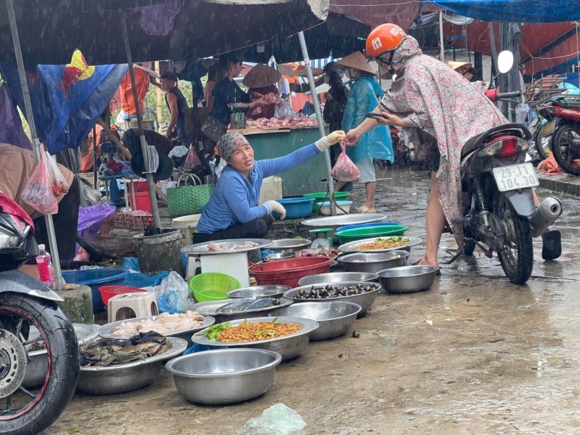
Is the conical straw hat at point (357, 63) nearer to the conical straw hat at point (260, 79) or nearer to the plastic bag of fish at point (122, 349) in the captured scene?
the conical straw hat at point (260, 79)

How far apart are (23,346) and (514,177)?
345 centimetres

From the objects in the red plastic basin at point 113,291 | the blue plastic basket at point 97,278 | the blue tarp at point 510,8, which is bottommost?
the red plastic basin at point 113,291

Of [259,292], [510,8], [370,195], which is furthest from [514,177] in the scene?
[510,8]

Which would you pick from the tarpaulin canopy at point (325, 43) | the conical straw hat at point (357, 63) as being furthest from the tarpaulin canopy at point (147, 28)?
the tarpaulin canopy at point (325, 43)

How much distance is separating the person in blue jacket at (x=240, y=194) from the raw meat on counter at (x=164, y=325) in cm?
202

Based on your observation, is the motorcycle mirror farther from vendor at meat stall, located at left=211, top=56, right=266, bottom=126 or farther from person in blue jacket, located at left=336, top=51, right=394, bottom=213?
vendor at meat stall, located at left=211, top=56, right=266, bottom=126

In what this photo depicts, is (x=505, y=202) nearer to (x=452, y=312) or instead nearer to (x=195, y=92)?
(x=452, y=312)

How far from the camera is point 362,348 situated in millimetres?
4246

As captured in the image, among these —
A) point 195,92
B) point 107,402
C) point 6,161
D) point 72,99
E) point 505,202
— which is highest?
point 195,92

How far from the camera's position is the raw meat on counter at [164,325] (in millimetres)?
4375

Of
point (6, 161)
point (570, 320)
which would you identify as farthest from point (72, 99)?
point (570, 320)

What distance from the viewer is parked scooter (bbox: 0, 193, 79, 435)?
320cm

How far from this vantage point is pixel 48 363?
3221 millimetres

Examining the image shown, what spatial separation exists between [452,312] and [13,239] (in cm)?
287
